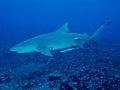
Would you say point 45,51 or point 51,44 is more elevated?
point 51,44

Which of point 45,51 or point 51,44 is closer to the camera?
point 45,51

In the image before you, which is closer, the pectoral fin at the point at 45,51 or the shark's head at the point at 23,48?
the pectoral fin at the point at 45,51

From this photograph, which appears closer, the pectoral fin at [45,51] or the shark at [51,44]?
the pectoral fin at [45,51]

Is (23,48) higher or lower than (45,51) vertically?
higher

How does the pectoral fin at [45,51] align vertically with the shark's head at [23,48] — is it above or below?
below

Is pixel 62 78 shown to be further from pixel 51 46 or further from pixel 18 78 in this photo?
pixel 18 78

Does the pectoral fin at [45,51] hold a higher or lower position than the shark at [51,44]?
lower

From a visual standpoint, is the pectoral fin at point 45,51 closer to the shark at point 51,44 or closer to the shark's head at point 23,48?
the shark at point 51,44

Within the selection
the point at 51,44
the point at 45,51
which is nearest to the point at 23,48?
the point at 45,51

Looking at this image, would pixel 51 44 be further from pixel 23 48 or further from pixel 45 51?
pixel 23 48

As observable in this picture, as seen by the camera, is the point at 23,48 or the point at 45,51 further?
the point at 23,48

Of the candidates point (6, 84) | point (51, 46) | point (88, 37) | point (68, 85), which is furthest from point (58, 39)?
point (6, 84)

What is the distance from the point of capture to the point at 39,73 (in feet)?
→ 26.3

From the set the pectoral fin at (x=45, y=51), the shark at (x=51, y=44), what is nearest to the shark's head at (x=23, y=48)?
the shark at (x=51, y=44)
